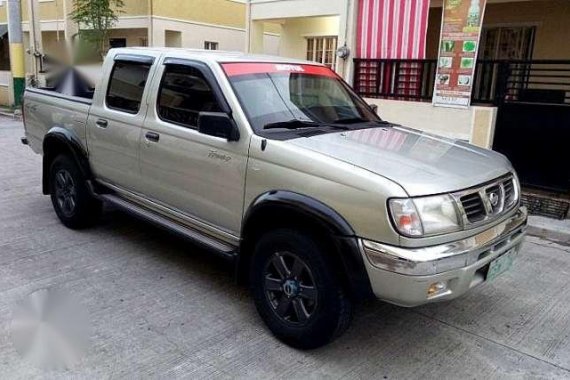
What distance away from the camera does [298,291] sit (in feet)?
10.5

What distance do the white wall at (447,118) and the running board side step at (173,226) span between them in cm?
517

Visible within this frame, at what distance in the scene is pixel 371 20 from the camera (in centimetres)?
909

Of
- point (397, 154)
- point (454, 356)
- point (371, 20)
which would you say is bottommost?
point (454, 356)

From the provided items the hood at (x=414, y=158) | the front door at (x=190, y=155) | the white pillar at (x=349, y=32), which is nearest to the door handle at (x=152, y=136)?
the front door at (x=190, y=155)

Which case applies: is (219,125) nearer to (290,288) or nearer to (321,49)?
(290,288)

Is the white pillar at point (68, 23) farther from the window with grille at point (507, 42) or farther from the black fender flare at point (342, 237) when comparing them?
the black fender flare at point (342, 237)

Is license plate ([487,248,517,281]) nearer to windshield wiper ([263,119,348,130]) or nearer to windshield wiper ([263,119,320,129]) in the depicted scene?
windshield wiper ([263,119,348,130])

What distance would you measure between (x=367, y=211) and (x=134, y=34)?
17.4 metres

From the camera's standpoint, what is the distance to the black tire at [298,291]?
3002 mm

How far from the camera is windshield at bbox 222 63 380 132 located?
3.62 metres

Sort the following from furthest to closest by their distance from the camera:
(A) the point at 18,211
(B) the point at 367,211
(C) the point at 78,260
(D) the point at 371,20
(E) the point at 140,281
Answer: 1. (D) the point at 371,20
2. (A) the point at 18,211
3. (C) the point at 78,260
4. (E) the point at 140,281
5. (B) the point at 367,211

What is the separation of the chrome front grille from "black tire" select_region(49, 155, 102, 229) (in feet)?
11.9

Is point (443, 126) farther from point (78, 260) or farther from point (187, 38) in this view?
point (187, 38)

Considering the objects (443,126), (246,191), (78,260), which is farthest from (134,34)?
(246,191)
